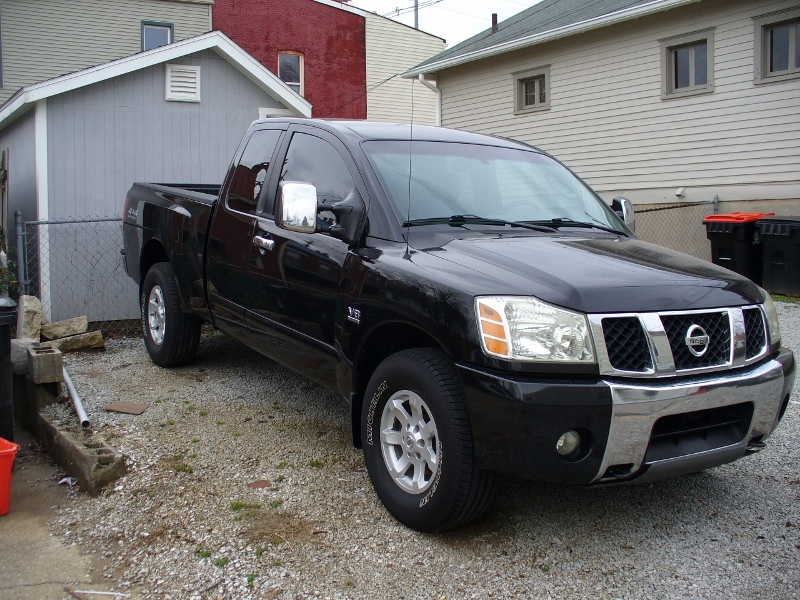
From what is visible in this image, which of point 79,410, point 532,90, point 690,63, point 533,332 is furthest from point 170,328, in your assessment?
point 532,90

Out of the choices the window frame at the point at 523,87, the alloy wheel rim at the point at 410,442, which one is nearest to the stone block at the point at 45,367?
the alloy wheel rim at the point at 410,442

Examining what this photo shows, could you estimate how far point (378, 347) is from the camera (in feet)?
12.2

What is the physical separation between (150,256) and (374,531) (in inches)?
160

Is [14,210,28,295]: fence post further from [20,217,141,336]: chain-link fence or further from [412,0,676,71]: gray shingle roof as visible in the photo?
[412,0,676,71]: gray shingle roof

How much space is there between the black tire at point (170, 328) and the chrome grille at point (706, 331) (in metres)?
4.09

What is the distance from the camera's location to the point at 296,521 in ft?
11.6

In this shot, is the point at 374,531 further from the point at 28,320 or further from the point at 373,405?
the point at 28,320

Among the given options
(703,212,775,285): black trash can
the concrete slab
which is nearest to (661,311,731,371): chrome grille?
the concrete slab

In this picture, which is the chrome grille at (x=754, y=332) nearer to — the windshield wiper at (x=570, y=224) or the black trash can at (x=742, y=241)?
the windshield wiper at (x=570, y=224)

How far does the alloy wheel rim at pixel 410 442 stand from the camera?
128 inches

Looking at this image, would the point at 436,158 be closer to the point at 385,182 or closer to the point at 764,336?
the point at 385,182

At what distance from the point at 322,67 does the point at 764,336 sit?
2289cm

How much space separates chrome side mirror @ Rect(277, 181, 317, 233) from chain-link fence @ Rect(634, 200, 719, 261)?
37.3 ft

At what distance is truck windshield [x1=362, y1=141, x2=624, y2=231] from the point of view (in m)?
3.98
